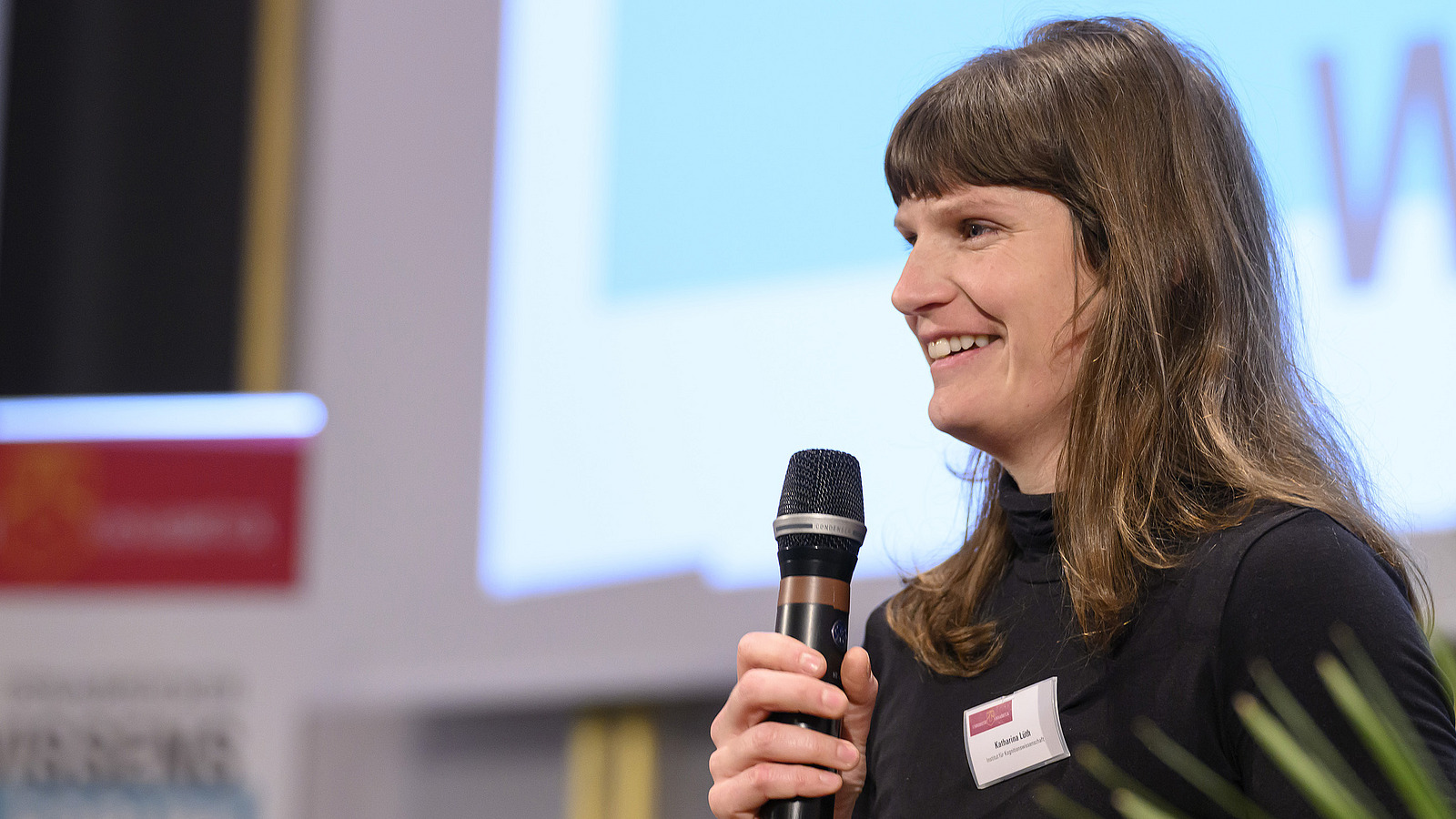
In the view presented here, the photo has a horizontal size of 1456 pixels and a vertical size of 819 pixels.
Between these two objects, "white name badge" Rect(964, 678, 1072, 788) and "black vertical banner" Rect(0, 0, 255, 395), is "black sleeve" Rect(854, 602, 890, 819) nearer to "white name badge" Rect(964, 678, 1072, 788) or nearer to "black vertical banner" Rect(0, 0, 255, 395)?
"white name badge" Rect(964, 678, 1072, 788)

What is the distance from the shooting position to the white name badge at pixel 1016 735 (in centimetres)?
106

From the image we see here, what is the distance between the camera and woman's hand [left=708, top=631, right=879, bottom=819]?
3.17 feet

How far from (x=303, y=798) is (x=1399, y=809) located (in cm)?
322

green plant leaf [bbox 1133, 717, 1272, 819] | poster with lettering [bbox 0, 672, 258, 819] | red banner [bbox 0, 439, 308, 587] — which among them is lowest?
poster with lettering [bbox 0, 672, 258, 819]

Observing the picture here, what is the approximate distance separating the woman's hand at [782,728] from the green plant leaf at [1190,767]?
0.22 meters

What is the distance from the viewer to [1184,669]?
1.00m

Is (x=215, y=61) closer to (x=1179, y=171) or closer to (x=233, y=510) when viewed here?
(x=233, y=510)

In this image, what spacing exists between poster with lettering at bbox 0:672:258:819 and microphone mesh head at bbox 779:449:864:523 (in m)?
2.90

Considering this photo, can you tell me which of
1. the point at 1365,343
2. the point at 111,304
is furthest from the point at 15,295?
the point at 1365,343

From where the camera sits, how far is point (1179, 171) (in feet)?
3.90

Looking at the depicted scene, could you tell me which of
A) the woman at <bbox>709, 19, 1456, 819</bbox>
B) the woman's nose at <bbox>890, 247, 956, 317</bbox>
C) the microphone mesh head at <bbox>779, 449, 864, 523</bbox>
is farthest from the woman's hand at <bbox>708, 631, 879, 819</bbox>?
the woman's nose at <bbox>890, 247, 956, 317</bbox>

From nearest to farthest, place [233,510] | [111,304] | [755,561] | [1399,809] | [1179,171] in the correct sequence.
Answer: [1399,809] → [1179,171] → [755,561] → [233,510] → [111,304]

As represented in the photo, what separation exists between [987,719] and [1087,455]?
9.7 inches

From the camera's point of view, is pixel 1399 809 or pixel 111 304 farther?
pixel 111 304
